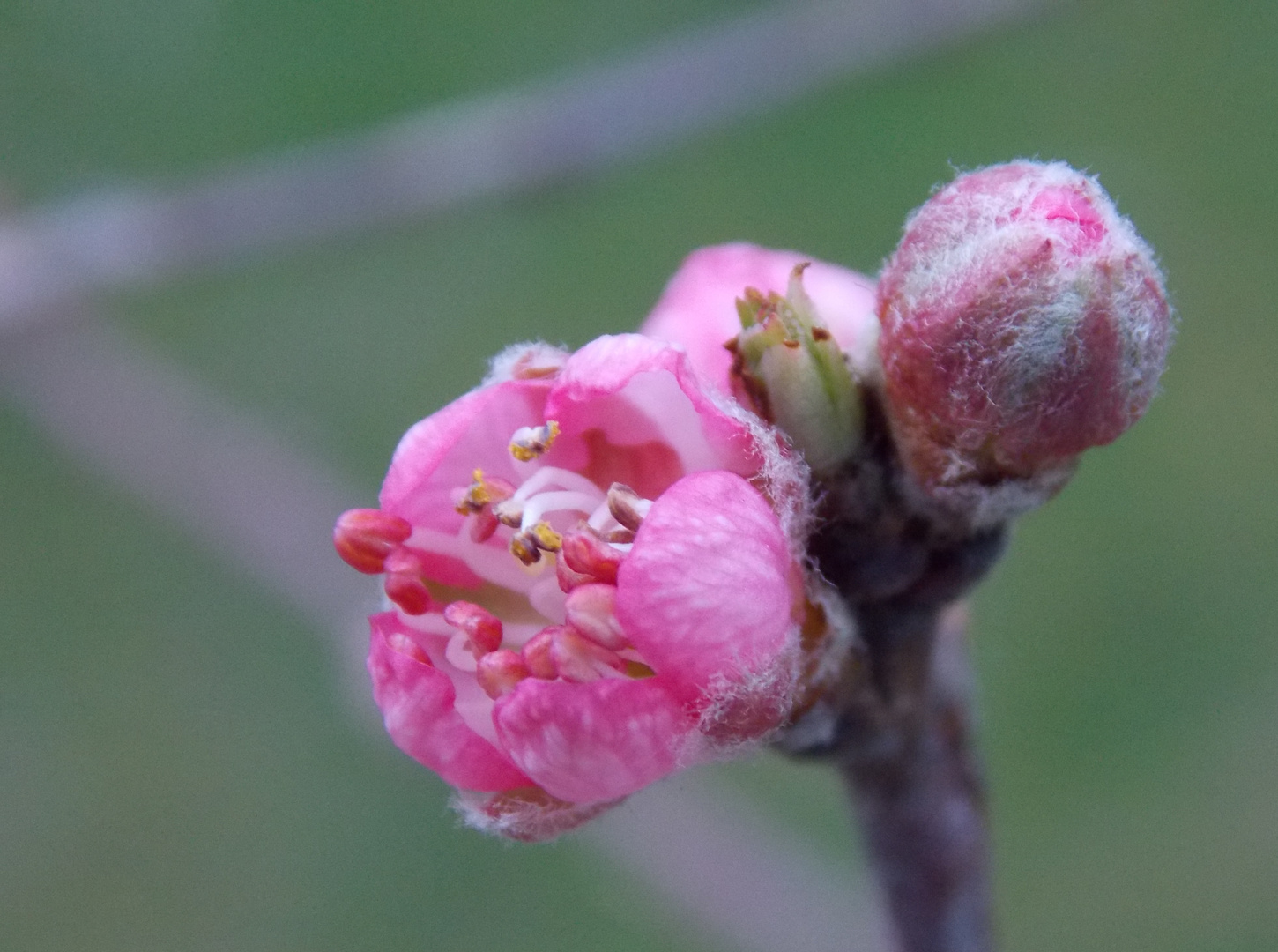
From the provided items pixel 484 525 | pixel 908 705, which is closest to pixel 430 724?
pixel 484 525

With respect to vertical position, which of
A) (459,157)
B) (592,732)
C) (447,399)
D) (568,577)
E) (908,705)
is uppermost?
(459,157)

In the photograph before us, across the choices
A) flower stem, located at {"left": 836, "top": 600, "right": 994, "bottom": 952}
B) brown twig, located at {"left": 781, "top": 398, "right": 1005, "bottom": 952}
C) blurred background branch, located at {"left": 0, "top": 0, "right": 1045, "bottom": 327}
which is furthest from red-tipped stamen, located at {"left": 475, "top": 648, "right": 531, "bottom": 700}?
blurred background branch, located at {"left": 0, "top": 0, "right": 1045, "bottom": 327}

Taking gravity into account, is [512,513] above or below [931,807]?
above

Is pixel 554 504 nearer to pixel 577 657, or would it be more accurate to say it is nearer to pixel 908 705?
pixel 577 657

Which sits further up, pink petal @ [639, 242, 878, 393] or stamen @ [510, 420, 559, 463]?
pink petal @ [639, 242, 878, 393]

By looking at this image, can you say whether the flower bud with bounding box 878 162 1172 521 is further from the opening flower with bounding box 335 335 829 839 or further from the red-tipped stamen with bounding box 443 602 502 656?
the red-tipped stamen with bounding box 443 602 502 656

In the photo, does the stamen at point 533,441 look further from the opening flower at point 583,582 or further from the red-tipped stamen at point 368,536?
the red-tipped stamen at point 368,536
